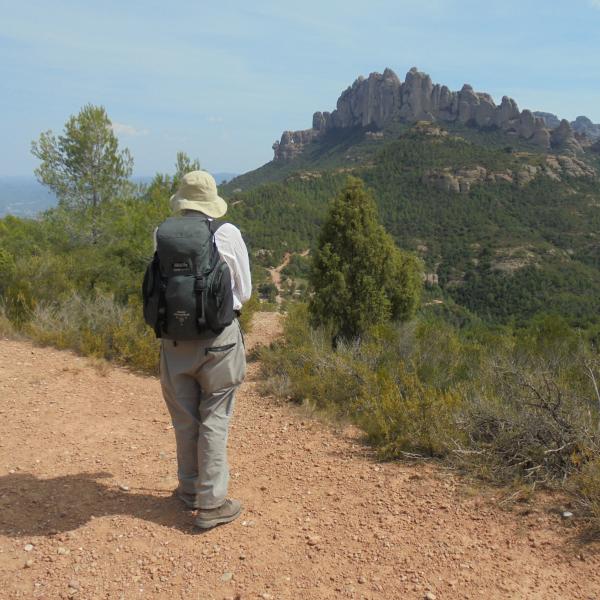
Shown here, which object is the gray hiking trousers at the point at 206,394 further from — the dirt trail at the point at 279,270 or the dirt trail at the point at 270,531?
the dirt trail at the point at 279,270

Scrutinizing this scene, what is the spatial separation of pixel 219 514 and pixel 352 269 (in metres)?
6.03

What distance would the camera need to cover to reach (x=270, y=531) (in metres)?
2.47

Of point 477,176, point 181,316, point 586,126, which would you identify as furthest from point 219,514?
point 586,126

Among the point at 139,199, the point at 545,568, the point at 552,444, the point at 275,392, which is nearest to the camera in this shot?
the point at 545,568

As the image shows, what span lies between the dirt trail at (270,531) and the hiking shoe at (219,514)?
0.05 meters

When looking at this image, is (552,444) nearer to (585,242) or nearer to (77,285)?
(77,285)

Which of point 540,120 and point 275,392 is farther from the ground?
point 540,120

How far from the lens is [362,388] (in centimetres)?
430

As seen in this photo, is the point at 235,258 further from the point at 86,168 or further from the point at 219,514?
the point at 86,168

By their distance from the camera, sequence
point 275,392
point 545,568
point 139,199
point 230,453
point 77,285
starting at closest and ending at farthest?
point 545,568
point 230,453
point 275,392
point 77,285
point 139,199

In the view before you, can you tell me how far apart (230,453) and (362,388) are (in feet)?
4.47

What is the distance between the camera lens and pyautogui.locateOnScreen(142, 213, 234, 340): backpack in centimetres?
222

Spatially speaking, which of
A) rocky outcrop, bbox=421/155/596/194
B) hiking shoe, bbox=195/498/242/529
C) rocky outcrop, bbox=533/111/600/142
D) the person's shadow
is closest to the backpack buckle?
hiking shoe, bbox=195/498/242/529

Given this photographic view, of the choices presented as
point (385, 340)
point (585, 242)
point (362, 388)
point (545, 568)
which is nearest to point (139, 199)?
point (385, 340)
